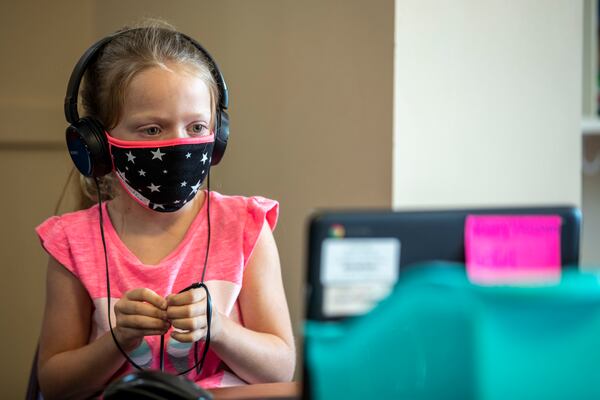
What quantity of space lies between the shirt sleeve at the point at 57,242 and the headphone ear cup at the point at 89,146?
15 centimetres

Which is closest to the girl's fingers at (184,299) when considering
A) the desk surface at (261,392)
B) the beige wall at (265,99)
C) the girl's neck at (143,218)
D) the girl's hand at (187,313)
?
the girl's hand at (187,313)

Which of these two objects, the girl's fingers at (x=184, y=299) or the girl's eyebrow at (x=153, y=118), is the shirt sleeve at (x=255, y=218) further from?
the girl's fingers at (x=184, y=299)

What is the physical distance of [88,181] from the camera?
1.43 metres

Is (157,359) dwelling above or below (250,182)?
below

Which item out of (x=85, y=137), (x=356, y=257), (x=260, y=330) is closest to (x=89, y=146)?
(x=85, y=137)

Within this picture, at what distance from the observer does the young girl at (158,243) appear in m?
1.17

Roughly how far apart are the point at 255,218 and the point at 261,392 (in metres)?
0.48

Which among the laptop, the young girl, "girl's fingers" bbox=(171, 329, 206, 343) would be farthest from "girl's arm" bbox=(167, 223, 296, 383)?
the laptop

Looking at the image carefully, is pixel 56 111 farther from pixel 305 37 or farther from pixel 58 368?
pixel 58 368

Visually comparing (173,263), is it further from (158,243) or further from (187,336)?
(187,336)

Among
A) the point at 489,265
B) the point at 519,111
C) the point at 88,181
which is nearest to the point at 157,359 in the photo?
the point at 88,181

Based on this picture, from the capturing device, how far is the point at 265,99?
1666 millimetres

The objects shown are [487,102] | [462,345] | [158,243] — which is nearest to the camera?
[462,345]

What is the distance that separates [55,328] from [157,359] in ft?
0.59
